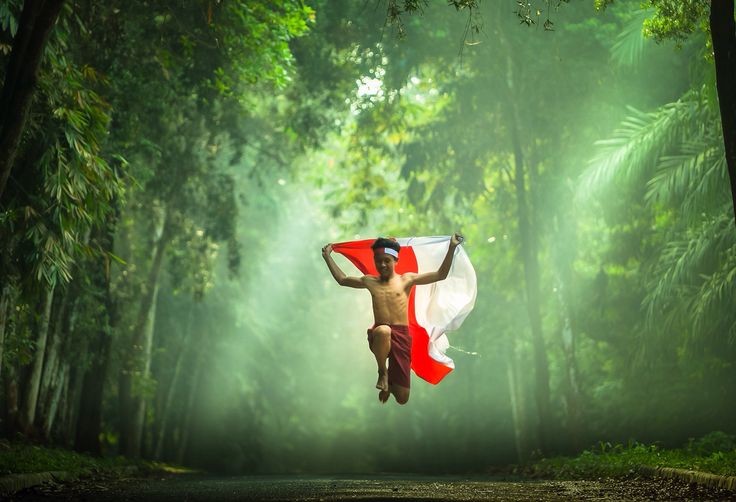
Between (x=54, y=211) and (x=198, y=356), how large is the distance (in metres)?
21.7

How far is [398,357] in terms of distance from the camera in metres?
10.4

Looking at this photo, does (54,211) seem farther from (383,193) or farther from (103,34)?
(383,193)

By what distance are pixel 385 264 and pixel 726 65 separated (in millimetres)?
4302

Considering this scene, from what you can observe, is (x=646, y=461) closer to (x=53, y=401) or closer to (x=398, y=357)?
(x=398, y=357)

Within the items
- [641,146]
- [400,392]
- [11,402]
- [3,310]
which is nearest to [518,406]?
[641,146]

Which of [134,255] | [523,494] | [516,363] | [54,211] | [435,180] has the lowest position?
[523,494]

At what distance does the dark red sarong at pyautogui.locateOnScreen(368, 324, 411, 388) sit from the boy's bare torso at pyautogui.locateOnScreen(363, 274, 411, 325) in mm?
102

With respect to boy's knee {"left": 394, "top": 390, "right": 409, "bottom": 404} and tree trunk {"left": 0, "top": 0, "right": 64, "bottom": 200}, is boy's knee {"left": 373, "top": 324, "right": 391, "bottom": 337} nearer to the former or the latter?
boy's knee {"left": 394, "top": 390, "right": 409, "bottom": 404}

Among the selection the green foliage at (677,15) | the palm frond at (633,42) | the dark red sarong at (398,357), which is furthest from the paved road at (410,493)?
the palm frond at (633,42)

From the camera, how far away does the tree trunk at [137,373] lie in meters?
24.8

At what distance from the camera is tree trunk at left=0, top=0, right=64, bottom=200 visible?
10.6m

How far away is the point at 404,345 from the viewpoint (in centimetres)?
1053

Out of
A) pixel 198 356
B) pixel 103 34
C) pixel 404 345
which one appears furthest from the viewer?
pixel 198 356

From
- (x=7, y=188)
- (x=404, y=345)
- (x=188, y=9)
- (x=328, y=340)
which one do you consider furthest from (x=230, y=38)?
(x=328, y=340)
